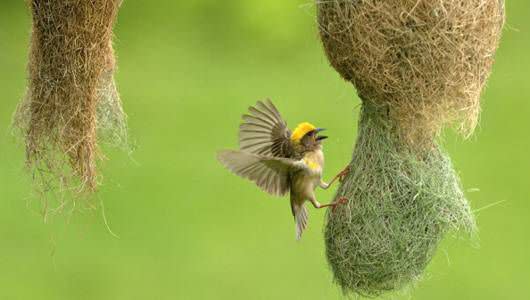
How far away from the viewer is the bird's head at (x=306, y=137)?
4.11 metres

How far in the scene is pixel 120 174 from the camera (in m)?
8.73

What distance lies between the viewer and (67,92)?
431 centimetres

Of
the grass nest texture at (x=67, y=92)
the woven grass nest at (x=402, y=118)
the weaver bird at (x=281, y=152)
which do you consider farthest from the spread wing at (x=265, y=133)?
the grass nest texture at (x=67, y=92)

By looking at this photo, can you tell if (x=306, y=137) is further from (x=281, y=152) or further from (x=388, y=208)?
(x=388, y=208)

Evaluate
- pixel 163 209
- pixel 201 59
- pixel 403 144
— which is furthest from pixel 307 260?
pixel 403 144

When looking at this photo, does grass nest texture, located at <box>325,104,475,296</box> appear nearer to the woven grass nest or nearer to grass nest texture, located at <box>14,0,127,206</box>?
the woven grass nest

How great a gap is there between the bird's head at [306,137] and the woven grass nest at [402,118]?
19 centimetres

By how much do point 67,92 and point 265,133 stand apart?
0.75 meters

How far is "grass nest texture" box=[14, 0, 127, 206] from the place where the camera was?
421 centimetres

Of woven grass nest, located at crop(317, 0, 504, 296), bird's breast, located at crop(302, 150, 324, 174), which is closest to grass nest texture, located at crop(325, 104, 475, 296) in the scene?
woven grass nest, located at crop(317, 0, 504, 296)

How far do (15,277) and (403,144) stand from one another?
4398mm

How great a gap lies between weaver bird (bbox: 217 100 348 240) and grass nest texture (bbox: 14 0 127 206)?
62cm

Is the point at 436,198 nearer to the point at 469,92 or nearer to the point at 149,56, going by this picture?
the point at 469,92

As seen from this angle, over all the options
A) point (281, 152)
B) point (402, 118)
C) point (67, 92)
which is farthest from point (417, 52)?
point (67, 92)
